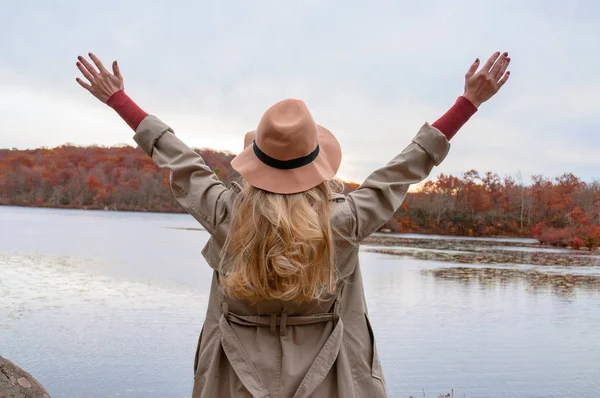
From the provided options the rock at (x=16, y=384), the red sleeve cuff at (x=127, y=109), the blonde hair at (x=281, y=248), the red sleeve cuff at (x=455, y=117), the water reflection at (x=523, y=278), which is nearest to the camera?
the blonde hair at (x=281, y=248)

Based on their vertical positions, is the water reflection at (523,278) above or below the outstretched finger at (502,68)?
below

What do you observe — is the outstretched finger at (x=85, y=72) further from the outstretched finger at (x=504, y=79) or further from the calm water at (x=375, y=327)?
the calm water at (x=375, y=327)

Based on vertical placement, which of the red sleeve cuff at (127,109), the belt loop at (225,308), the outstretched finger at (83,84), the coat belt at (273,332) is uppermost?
the outstretched finger at (83,84)

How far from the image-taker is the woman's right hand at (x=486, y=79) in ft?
6.63

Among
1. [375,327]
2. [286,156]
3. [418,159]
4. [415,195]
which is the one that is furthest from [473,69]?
[415,195]

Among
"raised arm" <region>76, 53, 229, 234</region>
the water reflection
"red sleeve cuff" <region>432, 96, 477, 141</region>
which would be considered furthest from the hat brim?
the water reflection

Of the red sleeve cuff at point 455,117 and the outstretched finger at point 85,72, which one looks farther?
the outstretched finger at point 85,72

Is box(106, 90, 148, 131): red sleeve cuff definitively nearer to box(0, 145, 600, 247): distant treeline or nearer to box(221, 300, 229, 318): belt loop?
box(221, 300, 229, 318): belt loop

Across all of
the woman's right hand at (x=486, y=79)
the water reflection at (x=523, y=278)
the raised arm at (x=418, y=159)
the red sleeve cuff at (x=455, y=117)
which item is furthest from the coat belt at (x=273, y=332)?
the water reflection at (x=523, y=278)

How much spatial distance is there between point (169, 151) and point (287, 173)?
423 mm

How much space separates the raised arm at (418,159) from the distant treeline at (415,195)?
28489 mm

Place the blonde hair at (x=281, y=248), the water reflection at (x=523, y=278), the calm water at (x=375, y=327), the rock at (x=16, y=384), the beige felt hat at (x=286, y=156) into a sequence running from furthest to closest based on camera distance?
the water reflection at (x=523, y=278) → the calm water at (x=375, y=327) → the rock at (x=16, y=384) → the beige felt hat at (x=286, y=156) → the blonde hair at (x=281, y=248)

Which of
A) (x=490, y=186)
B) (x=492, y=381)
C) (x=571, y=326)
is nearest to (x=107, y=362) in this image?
(x=492, y=381)

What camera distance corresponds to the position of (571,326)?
46.0ft
